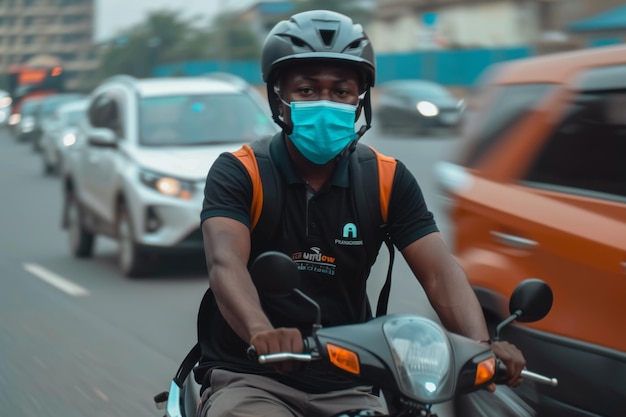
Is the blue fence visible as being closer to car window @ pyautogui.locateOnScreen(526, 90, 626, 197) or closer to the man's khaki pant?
car window @ pyautogui.locateOnScreen(526, 90, 626, 197)

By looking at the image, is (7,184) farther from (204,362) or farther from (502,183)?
(204,362)

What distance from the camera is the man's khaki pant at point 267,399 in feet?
11.0

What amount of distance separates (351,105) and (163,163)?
8.31 metres

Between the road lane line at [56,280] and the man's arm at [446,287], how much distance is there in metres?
7.79

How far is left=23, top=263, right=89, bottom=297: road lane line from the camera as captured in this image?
1138cm

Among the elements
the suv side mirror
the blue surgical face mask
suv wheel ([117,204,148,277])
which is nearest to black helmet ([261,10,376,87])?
the blue surgical face mask

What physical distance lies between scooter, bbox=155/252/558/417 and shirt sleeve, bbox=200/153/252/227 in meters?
0.54

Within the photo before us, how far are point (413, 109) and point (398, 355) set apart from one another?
33216 mm

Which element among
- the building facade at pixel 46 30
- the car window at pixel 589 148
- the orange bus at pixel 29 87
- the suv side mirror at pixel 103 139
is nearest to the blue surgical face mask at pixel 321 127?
the car window at pixel 589 148

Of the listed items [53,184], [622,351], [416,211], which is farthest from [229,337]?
[53,184]

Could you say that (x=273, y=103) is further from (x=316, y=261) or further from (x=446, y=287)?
(x=446, y=287)

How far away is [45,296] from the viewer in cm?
1117

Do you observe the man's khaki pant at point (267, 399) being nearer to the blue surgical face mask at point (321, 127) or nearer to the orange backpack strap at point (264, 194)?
the orange backpack strap at point (264, 194)

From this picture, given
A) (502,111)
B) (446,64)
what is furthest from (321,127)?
(446,64)
